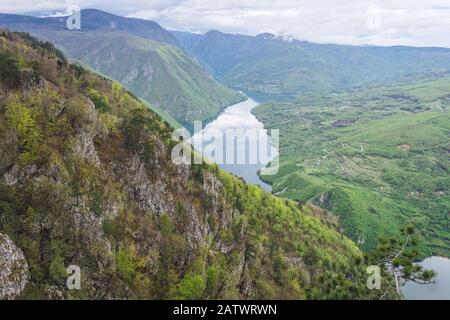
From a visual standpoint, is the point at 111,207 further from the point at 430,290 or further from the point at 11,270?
the point at 430,290

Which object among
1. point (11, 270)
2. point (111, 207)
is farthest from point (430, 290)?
point (11, 270)

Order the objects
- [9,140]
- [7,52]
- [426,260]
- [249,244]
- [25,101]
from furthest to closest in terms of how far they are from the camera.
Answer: [426,260] < [249,244] < [7,52] < [25,101] < [9,140]

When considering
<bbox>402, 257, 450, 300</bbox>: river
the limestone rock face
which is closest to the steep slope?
the limestone rock face

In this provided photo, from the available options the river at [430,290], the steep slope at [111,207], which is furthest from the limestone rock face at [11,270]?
the river at [430,290]

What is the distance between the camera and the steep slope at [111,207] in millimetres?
48125

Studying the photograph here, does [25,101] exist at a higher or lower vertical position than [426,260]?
higher

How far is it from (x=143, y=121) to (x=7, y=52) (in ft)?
66.2

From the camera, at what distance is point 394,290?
3319 cm

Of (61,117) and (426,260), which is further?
(426,260)

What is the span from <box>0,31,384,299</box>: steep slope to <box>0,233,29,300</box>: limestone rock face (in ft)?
2.44

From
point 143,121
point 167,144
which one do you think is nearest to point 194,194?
point 167,144

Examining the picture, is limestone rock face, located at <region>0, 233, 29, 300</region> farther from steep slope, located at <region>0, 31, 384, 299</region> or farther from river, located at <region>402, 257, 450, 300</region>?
river, located at <region>402, 257, 450, 300</region>

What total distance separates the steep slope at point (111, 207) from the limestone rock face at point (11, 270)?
2.44ft
